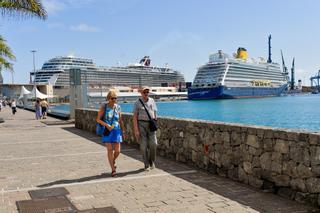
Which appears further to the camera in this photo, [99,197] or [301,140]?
[99,197]

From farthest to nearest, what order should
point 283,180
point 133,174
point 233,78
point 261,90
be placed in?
point 261,90
point 233,78
point 133,174
point 283,180

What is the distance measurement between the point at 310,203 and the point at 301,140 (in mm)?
712

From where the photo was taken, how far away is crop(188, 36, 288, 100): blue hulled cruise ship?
278ft

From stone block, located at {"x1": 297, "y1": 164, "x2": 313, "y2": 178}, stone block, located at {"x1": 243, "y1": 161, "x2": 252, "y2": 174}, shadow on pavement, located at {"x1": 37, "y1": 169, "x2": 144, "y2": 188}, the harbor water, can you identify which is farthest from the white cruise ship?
stone block, located at {"x1": 297, "y1": 164, "x2": 313, "y2": 178}

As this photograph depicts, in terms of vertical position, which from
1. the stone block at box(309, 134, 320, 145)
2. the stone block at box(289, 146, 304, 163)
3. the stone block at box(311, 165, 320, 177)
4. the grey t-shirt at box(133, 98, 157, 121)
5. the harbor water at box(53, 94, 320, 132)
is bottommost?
the harbor water at box(53, 94, 320, 132)

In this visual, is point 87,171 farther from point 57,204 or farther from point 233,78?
point 233,78

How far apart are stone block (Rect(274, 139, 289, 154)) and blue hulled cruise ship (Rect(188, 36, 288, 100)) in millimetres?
78072

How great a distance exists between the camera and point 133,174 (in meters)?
6.57

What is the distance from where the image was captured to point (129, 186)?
569 cm

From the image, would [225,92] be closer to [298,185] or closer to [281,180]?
[281,180]

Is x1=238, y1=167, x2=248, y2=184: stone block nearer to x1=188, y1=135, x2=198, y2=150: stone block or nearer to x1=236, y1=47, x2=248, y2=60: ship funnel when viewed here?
x1=188, y1=135, x2=198, y2=150: stone block

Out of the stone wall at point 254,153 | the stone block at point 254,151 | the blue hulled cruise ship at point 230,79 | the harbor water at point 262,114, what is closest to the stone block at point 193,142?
the stone wall at point 254,153

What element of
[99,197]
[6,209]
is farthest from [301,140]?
[6,209]

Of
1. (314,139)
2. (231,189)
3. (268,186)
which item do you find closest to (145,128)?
(231,189)
